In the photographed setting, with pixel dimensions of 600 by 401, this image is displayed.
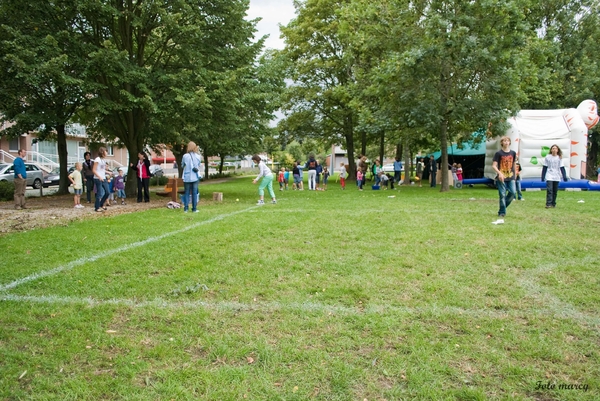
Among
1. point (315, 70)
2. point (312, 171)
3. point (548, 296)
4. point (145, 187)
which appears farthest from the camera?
point (315, 70)

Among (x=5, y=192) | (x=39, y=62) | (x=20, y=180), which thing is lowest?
(x=5, y=192)

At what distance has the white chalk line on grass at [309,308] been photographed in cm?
394

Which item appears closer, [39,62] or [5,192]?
[39,62]

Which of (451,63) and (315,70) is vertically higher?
(315,70)

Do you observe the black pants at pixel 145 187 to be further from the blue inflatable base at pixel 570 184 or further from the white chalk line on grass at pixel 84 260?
the blue inflatable base at pixel 570 184

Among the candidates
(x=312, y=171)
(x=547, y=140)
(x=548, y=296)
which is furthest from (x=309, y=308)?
(x=547, y=140)

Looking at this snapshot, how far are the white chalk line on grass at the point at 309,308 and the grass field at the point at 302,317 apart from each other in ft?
0.08

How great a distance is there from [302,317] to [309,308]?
0.24 metres

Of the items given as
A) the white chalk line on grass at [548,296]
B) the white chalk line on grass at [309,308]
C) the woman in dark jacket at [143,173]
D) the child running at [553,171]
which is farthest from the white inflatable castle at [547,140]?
the white chalk line on grass at [309,308]

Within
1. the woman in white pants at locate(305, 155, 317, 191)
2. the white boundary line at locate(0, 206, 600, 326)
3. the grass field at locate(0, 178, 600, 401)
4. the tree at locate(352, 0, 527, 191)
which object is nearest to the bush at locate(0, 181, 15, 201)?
the grass field at locate(0, 178, 600, 401)

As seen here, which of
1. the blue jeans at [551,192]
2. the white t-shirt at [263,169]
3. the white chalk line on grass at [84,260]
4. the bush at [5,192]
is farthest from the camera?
the bush at [5,192]

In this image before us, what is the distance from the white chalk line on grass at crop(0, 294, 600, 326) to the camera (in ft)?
12.9

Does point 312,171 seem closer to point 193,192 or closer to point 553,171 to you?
point 193,192

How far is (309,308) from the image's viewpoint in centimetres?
412
